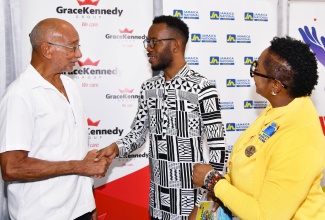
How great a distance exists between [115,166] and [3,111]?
5.63ft

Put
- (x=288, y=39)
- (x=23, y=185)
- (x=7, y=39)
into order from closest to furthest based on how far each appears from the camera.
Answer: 1. (x=288, y=39)
2. (x=23, y=185)
3. (x=7, y=39)

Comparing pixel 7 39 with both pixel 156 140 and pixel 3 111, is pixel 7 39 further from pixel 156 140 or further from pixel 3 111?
pixel 156 140

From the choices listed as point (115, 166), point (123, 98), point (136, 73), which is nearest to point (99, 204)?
point (115, 166)

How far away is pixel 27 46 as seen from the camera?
3295 millimetres

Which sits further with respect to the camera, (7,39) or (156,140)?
(7,39)

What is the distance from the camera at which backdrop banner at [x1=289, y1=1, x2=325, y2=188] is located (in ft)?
13.5

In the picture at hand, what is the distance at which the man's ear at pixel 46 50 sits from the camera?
2.18 m

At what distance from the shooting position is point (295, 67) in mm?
1641

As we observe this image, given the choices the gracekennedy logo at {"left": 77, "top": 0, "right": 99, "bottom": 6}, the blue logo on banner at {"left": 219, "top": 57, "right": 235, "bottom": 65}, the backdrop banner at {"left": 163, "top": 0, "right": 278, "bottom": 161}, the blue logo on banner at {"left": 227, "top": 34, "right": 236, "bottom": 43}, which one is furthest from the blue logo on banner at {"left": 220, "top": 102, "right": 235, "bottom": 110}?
the gracekennedy logo at {"left": 77, "top": 0, "right": 99, "bottom": 6}

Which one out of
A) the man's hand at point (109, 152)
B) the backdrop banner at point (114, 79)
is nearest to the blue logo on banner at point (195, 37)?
the backdrop banner at point (114, 79)

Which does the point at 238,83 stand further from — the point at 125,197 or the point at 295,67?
the point at 295,67

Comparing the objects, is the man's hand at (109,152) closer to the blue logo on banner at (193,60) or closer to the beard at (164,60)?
the beard at (164,60)

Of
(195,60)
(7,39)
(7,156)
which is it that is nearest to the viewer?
(7,156)

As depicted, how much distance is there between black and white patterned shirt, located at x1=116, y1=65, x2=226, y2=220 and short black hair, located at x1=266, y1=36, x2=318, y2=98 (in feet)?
2.48
